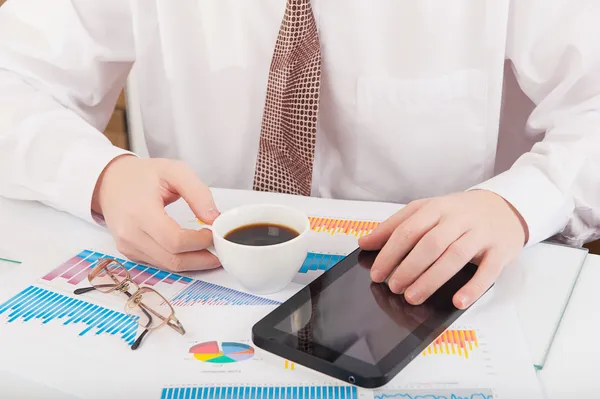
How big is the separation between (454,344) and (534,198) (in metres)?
0.28

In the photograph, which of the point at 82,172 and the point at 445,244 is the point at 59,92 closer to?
the point at 82,172

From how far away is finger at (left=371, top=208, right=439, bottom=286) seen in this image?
2.17 ft

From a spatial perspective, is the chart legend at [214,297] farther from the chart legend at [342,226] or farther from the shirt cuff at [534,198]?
the shirt cuff at [534,198]

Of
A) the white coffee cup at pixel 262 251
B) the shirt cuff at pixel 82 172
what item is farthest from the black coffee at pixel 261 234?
the shirt cuff at pixel 82 172

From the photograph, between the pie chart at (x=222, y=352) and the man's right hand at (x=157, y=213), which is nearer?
the pie chart at (x=222, y=352)

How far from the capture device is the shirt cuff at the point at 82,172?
834 millimetres

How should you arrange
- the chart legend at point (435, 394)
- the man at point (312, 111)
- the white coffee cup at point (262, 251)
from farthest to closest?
the man at point (312, 111), the white coffee cup at point (262, 251), the chart legend at point (435, 394)

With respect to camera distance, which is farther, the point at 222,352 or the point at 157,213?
the point at 157,213

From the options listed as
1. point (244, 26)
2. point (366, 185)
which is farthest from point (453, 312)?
point (244, 26)

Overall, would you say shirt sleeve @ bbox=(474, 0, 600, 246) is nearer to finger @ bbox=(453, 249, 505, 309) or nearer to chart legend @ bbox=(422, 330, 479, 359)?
finger @ bbox=(453, 249, 505, 309)

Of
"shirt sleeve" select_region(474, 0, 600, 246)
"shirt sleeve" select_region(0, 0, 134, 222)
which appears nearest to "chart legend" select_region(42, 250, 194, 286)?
"shirt sleeve" select_region(0, 0, 134, 222)

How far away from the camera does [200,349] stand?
1.95 ft

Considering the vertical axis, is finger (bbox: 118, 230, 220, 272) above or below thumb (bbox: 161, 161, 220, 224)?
below

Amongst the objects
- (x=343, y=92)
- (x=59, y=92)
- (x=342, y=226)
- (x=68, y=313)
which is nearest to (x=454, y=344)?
(x=342, y=226)
